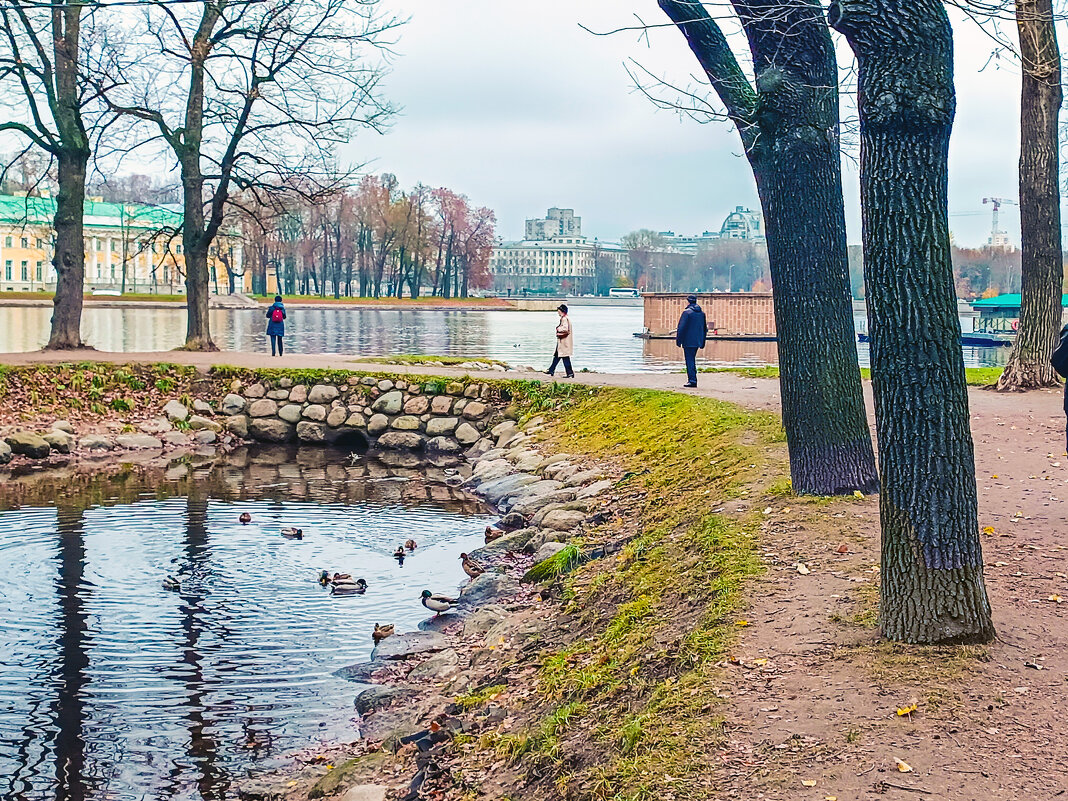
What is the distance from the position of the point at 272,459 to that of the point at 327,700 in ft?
37.8

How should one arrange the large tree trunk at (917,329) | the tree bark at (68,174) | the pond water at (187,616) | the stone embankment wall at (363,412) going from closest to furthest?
the large tree trunk at (917,329), the pond water at (187,616), the stone embankment wall at (363,412), the tree bark at (68,174)

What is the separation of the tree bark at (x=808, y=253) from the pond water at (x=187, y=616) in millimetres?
3753

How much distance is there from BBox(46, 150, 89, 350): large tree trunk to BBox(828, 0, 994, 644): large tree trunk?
69.9 ft

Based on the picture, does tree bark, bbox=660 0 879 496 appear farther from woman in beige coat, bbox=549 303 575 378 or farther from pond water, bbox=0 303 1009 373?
pond water, bbox=0 303 1009 373

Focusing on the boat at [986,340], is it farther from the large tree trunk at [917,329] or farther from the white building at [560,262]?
the white building at [560,262]

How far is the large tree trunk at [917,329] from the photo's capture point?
5.15 meters

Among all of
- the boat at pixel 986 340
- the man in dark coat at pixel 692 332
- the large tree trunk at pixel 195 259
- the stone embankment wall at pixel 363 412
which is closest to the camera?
the man in dark coat at pixel 692 332

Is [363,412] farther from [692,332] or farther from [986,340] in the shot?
[986,340]

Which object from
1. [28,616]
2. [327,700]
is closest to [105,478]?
[28,616]

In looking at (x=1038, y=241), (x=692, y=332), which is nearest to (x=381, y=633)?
(x=692, y=332)

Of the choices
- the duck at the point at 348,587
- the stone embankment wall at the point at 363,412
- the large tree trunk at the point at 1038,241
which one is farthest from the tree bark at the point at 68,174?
the large tree trunk at the point at 1038,241

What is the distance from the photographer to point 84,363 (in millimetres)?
20781

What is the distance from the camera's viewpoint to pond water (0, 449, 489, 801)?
6.67 meters

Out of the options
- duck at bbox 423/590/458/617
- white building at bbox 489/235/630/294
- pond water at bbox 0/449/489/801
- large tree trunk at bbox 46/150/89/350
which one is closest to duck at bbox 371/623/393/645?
pond water at bbox 0/449/489/801
